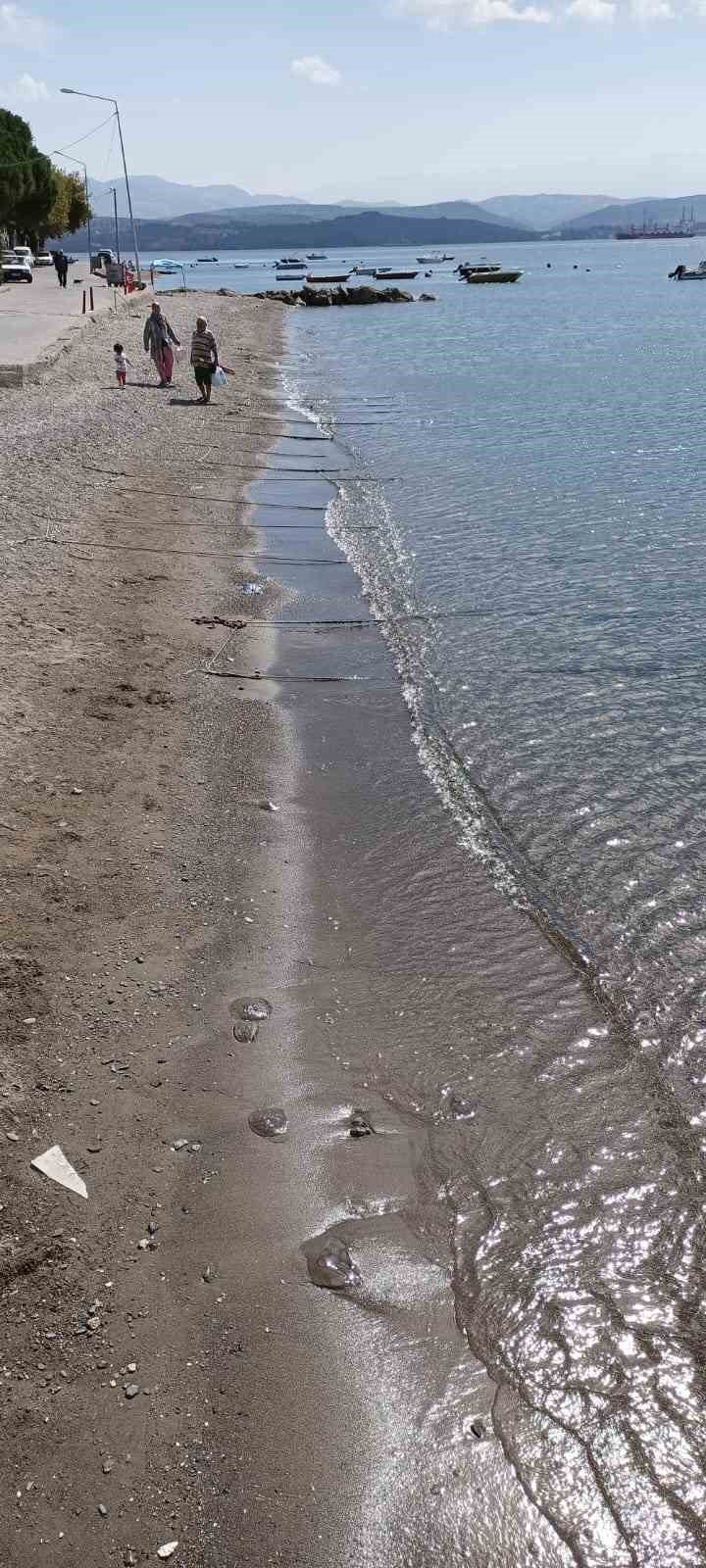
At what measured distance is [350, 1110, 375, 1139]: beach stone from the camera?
16.2ft

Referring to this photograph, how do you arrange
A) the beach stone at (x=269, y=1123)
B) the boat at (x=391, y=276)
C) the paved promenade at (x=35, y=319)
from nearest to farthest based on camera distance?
1. the beach stone at (x=269, y=1123)
2. the paved promenade at (x=35, y=319)
3. the boat at (x=391, y=276)

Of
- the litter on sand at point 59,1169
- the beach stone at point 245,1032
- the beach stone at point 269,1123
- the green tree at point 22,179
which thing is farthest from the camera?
the green tree at point 22,179

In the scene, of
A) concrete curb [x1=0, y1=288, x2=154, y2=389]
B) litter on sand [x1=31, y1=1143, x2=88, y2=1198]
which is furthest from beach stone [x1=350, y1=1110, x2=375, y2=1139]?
concrete curb [x1=0, y1=288, x2=154, y2=389]

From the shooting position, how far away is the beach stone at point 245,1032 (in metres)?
5.45

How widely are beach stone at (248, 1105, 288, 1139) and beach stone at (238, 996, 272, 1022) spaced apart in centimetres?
66

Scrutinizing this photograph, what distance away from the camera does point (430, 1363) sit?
390 centimetres

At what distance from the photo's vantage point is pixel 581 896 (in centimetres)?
691

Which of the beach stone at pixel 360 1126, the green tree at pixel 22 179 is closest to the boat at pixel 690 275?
the green tree at pixel 22 179

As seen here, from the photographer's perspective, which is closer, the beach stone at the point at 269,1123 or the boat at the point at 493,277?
the beach stone at the point at 269,1123

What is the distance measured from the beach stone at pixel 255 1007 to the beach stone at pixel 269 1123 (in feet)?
2.16

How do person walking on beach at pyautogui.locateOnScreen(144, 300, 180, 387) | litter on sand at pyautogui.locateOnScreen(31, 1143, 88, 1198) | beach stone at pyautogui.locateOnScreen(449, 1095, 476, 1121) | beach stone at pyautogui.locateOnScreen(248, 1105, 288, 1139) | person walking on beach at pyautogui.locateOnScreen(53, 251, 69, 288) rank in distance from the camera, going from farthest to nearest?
1. person walking on beach at pyautogui.locateOnScreen(53, 251, 69, 288)
2. person walking on beach at pyautogui.locateOnScreen(144, 300, 180, 387)
3. beach stone at pyautogui.locateOnScreen(449, 1095, 476, 1121)
4. beach stone at pyautogui.locateOnScreen(248, 1105, 288, 1139)
5. litter on sand at pyautogui.locateOnScreen(31, 1143, 88, 1198)

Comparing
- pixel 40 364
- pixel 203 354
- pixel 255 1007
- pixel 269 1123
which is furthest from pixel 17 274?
pixel 269 1123

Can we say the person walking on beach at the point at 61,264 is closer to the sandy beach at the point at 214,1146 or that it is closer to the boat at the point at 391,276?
the sandy beach at the point at 214,1146

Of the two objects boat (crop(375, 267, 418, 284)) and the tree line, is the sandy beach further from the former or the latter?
boat (crop(375, 267, 418, 284))
